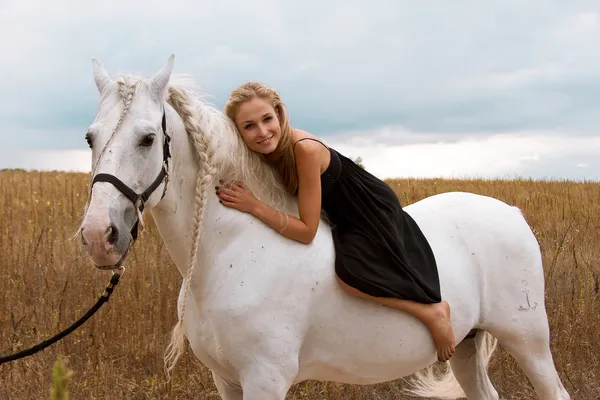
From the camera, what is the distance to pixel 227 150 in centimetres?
258

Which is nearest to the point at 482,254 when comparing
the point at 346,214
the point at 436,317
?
the point at 436,317

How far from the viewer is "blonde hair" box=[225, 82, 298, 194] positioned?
8.81 feet

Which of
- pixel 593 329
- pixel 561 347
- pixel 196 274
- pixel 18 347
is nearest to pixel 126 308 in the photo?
pixel 18 347

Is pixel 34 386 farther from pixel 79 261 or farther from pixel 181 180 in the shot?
pixel 181 180

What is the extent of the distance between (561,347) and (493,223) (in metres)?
2.32

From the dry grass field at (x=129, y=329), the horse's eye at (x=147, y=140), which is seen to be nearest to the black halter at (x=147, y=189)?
the horse's eye at (x=147, y=140)

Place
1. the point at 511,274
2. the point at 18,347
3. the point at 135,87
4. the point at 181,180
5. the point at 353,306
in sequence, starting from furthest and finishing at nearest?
the point at 18,347 → the point at 511,274 → the point at 353,306 → the point at 181,180 → the point at 135,87

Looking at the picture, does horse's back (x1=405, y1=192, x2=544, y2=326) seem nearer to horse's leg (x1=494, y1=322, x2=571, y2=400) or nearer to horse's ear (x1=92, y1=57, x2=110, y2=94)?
horse's leg (x1=494, y1=322, x2=571, y2=400)

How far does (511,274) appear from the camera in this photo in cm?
331

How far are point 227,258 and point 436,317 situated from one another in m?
1.09

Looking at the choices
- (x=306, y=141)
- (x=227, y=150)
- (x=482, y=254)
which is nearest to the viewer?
(x=227, y=150)

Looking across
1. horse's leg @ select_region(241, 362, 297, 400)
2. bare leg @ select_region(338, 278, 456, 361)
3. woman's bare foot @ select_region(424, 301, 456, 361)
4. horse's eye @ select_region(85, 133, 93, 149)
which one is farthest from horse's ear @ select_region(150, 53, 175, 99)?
woman's bare foot @ select_region(424, 301, 456, 361)

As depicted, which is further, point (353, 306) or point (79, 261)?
point (79, 261)

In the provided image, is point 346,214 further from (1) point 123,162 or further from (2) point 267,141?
(1) point 123,162
